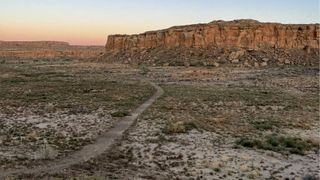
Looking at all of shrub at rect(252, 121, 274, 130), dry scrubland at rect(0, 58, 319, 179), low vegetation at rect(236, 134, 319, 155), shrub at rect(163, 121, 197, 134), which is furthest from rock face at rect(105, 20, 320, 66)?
low vegetation at rect(236, 134, 319, 155)

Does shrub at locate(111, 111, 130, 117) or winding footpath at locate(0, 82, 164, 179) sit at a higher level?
winding footpath at locate(0, 82, 164, 179)

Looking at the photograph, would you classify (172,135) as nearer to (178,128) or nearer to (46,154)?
(178,128)

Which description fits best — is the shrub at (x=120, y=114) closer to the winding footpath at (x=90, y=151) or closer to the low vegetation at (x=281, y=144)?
the winding footpath at (x=90, y=151)

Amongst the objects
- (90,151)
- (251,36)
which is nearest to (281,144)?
(90,151)

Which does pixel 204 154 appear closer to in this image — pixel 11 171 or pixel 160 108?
pixel 11 171

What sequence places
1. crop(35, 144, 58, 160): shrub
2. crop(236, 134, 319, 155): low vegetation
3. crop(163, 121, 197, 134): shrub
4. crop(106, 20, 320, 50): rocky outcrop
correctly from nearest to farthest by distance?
crop(35, 144, 58, 160): shrub → crop(236, 134, 319, 155): low vegetation → crop(163, 121, 197, 134): shrub → crop(106, 20, 320, 50): rocky outcrop

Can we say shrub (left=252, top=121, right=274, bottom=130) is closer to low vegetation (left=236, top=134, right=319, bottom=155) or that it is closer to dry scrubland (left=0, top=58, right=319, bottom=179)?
dry scrubland (left=0, top=58, right=319, bottom=179)

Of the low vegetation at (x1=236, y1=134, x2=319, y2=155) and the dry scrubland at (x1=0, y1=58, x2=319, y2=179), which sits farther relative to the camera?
the low vegetation at (x1=236, y1=134, x2=319, y2=155)

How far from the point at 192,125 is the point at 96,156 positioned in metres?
6.85

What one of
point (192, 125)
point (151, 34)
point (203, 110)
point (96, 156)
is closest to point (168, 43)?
point (151, 34)

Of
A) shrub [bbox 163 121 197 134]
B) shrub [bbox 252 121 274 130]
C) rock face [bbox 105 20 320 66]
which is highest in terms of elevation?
rock face [bbox 105 20 320 66]

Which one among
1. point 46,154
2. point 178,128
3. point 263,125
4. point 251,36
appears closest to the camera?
point 46,154

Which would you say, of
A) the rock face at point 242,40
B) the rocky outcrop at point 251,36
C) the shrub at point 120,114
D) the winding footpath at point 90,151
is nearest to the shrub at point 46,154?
the winding footpath at point 90,151

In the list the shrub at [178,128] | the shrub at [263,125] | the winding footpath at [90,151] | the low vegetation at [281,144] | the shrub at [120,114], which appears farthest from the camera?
the shrub at [120,114]
